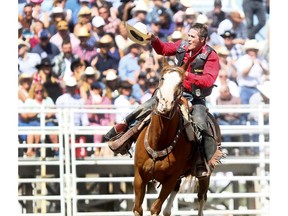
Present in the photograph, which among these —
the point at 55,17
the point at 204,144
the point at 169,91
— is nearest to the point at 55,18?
the point at 55,17

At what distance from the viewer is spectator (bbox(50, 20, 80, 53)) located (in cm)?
1677

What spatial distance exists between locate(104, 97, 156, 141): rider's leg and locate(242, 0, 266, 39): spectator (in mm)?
5738

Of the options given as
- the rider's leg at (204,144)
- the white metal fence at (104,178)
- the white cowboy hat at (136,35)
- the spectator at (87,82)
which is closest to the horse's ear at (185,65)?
the white cowboy hat at (136,35)

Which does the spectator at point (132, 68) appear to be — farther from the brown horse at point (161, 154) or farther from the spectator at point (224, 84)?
the brown horse at point (161, 154)

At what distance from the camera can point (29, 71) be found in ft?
54.1

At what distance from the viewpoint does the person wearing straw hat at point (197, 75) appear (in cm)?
1171

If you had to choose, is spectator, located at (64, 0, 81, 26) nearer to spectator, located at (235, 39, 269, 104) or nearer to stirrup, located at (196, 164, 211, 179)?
spectator, located at (235, 39, 269, 104)

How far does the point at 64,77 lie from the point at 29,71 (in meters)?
0.57

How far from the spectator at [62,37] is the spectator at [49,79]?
0.38m

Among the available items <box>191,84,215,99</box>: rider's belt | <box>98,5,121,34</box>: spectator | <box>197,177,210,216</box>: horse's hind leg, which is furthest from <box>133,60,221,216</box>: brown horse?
<box>98,5,121,34</box>: spectator

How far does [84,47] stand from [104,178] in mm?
2424

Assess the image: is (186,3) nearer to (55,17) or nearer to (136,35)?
(55,17)

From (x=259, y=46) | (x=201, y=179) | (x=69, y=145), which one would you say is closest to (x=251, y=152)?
(x=259, y=46)
